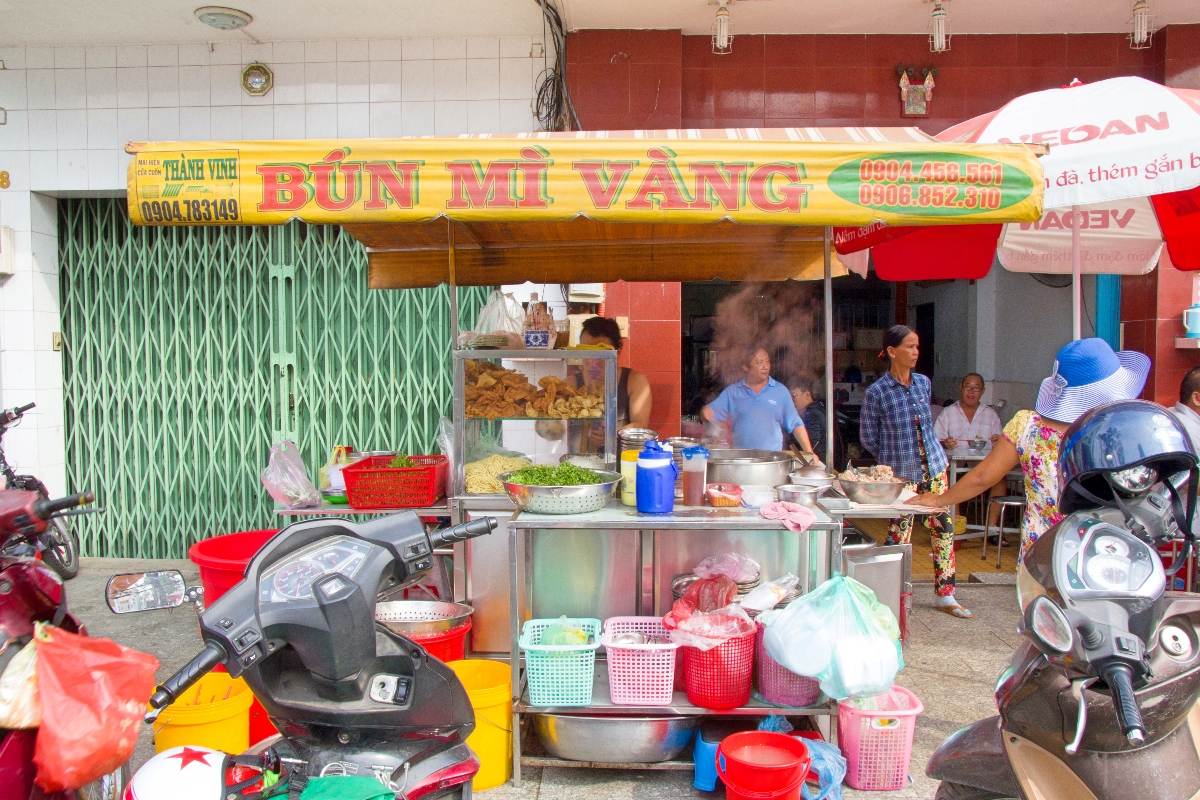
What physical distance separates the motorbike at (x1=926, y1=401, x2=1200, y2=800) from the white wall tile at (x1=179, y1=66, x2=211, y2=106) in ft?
21.4

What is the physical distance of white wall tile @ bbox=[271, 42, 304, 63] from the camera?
240 inches

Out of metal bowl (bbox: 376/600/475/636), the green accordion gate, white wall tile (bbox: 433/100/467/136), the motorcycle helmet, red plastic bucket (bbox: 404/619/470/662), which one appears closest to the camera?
the motorcycle helmet

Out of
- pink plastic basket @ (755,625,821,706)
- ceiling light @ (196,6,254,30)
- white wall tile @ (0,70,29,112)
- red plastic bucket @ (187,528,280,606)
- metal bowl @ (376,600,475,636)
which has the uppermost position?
ceiling light @ (196,6,254,30)

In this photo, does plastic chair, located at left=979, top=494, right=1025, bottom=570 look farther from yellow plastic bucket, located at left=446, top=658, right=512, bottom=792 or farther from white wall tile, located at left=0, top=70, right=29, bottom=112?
white wall tile, located at left=0, top=70, right=29, bottom=112

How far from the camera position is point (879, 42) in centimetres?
615

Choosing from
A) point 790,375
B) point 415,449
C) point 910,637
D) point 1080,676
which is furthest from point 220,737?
point 790,375

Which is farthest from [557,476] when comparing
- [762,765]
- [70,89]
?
[70,89]

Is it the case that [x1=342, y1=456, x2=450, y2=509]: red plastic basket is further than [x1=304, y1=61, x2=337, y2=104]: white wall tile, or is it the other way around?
[x1=304, y1=61, x2=337, y2=104]: white wall tile

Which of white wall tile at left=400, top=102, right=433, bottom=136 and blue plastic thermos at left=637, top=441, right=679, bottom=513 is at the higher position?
white wall tile at left=400, top=102, right=433, bottom=136

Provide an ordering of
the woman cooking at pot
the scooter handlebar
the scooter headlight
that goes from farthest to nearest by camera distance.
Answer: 1. the woman cooking at pot
2. the scooter headlight
3. the scooter handlebar

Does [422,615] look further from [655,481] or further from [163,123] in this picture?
[163,123]

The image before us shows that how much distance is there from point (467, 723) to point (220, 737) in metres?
1.59

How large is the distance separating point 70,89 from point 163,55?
80 cm

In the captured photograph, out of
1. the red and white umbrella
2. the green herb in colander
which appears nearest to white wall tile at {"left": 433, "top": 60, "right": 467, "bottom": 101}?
the red and white umbrella
